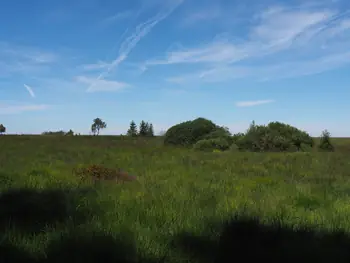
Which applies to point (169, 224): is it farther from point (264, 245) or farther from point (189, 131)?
point (189, 131)

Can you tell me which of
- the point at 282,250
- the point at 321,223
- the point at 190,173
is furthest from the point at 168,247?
the point at 190,173

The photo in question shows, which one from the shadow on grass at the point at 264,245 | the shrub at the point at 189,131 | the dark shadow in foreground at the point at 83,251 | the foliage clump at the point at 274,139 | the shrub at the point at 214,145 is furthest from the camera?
the shrub at the point at 189,131

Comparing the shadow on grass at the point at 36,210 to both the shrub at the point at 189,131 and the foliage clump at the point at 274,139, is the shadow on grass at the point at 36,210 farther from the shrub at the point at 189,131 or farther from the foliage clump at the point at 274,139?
the shrub at the point at 189,131

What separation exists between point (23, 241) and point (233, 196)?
4191 mm

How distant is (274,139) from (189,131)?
10.2 m

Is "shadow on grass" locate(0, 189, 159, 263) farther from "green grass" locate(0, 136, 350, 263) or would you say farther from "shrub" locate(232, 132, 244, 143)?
"shrub" locate(232, 132, 244, 143)

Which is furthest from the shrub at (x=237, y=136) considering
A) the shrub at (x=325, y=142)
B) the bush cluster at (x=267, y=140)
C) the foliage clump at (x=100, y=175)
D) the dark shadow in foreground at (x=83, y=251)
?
the dark shadow in foreground at (x=83, y=251)

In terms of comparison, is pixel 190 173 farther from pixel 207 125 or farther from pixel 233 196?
pixel 207 125

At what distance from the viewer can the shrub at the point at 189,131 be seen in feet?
109

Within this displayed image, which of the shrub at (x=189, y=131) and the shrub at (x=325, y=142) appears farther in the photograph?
the shrub at (x=189, y=131)

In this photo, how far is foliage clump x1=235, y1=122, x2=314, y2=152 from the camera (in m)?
25.5

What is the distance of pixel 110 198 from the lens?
6.38 metres

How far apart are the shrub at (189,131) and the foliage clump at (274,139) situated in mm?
5984

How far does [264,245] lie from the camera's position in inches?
151
